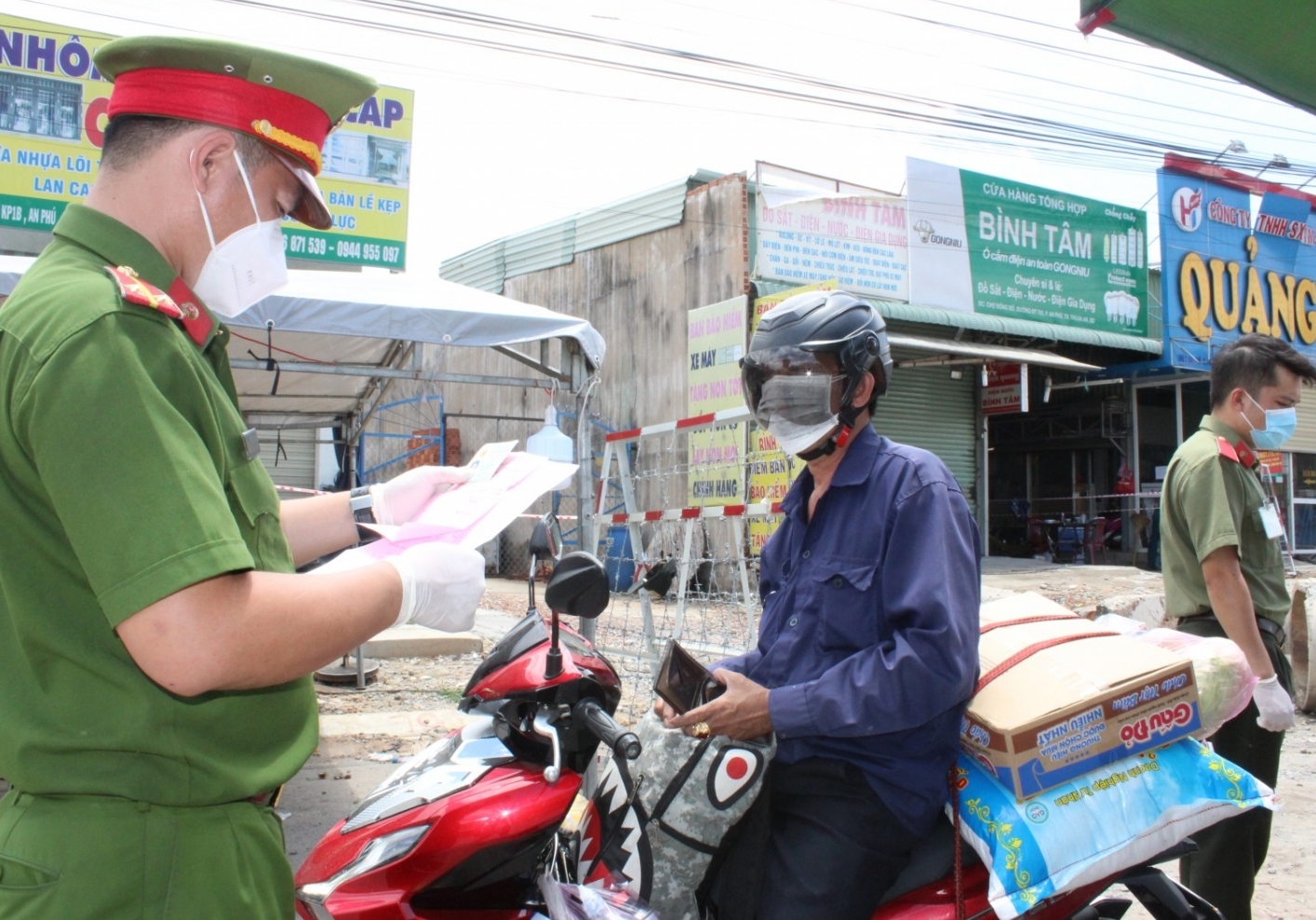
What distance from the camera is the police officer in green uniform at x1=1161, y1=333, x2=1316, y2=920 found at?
117 inches

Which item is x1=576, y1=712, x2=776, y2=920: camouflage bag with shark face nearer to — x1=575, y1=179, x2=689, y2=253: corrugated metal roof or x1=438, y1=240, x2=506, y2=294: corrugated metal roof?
x1=575, y1=179, x2=689, y2=253: corrugated metal roof

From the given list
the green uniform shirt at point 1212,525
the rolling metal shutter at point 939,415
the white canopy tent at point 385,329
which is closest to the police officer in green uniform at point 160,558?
the green uniform shirt at point 1212,525

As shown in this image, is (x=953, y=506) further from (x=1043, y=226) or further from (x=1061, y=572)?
(x=1043, y=226)

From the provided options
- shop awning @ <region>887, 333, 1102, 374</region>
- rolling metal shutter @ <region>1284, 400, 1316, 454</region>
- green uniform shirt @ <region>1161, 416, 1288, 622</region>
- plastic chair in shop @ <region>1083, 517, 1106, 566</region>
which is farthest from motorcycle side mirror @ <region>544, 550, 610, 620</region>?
rolling metal shutter @ <region>1284, 400, 1316, 454</region>

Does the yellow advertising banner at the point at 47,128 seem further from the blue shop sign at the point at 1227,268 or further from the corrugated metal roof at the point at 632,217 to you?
the blue shop sign at the point at 1227,268

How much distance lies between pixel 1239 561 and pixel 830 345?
1.89 meters

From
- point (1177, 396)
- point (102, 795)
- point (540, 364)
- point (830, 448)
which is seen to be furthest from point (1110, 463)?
point (102, 795)

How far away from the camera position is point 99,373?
3.45 feet

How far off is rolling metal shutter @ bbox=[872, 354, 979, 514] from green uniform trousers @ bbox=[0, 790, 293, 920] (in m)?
13.0

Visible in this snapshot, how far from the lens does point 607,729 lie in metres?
1.93

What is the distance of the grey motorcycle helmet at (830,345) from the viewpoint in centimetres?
214

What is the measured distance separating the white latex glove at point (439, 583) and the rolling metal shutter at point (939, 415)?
41.9 ft

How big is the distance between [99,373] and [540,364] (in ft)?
19.0

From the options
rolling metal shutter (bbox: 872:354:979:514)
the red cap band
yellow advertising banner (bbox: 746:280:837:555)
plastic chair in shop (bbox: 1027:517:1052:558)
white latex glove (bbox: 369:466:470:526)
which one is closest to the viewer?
the red cap band
